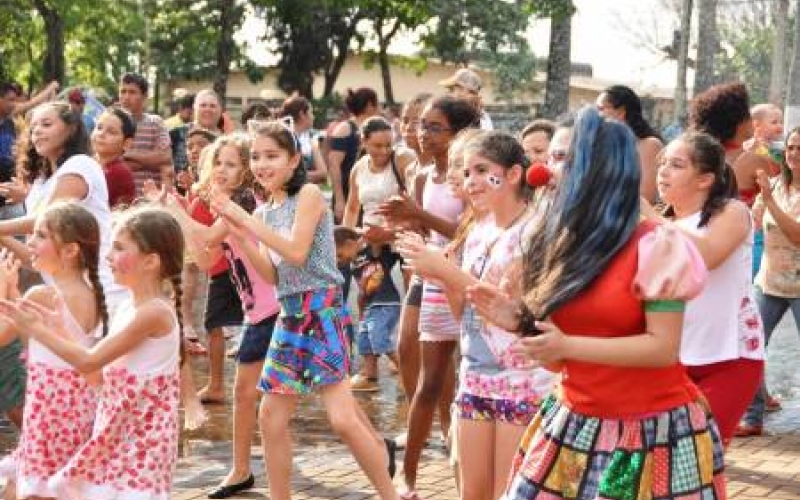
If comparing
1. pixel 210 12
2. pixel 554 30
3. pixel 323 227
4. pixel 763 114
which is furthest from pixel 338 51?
pixel 323 227

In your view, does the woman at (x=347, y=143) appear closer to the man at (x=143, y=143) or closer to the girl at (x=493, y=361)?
the man at (x=143, y=143)

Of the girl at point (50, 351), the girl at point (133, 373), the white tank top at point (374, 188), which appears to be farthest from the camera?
the white tank top at point (374, 188)

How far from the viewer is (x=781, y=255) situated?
984cm

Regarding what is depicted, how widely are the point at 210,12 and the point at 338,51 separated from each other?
468 cm

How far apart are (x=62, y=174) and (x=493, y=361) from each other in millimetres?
2748

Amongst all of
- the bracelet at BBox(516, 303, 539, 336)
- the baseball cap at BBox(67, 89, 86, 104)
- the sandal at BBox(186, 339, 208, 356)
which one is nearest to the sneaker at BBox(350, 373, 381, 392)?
the sandal at BBox(186, 339, 208, 356)

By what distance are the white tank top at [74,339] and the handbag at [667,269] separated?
8.44ft

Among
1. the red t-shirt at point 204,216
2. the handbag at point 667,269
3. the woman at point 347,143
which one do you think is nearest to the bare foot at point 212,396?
the red t-shirt at point 204,216

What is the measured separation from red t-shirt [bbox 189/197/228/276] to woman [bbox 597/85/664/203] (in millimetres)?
2502

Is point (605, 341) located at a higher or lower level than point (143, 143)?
higher

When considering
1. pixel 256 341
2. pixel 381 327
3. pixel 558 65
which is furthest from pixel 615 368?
pixel 558 65

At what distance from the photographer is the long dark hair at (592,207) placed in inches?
178

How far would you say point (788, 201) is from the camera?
32.2ft

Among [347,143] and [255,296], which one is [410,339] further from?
[347,143]
